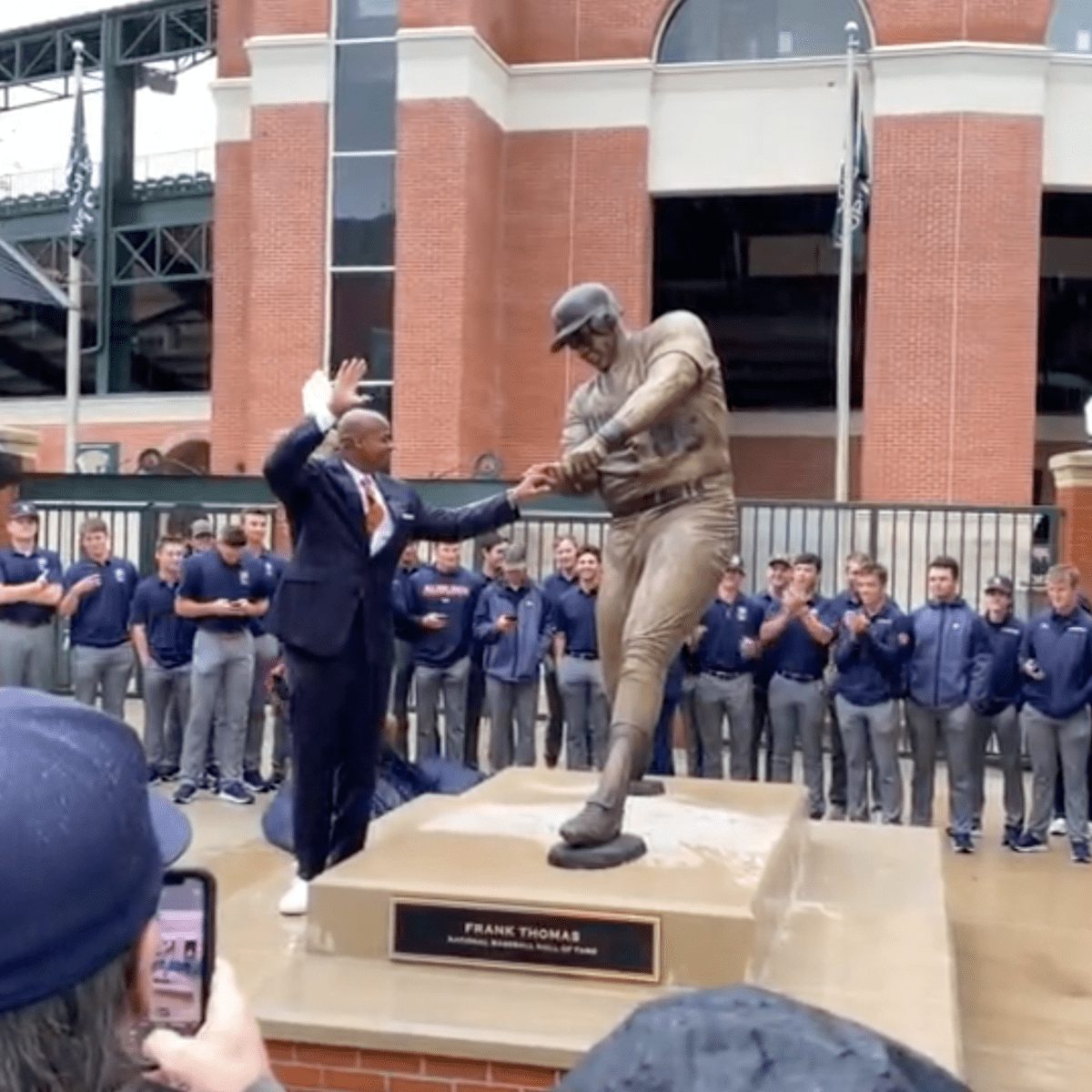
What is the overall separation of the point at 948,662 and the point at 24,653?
668 cm

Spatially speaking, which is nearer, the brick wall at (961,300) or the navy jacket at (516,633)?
the navy jacket at (516,633)

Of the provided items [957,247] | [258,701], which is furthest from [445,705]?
[957,247]

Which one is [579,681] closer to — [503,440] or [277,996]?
[277,996]

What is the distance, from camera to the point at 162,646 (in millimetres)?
11742

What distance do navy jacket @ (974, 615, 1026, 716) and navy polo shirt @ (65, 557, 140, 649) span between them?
631 cm

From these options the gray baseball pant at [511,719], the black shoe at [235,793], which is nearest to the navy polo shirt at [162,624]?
the black shoe at [235,793]

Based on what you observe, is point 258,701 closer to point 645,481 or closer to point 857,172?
point 645,481

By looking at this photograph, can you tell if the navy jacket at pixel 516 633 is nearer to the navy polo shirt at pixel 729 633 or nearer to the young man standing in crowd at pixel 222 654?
the navy polo shirt at pixel 729 633

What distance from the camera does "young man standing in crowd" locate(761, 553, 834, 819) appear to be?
1099 cm

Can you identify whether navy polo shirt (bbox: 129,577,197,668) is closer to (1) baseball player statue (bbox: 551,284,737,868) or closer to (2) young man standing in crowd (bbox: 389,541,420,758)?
(2) young man standing in crowd (bbox: 389,541,420,758)

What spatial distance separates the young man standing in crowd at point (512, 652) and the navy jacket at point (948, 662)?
2.87 metres

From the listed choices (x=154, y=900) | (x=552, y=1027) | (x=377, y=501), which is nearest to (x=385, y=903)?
(x=552, y=1027)

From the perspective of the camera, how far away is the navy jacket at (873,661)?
10484 mm

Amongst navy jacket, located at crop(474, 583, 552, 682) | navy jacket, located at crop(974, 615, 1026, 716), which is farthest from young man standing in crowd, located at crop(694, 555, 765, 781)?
navy jacket, located at crop(974, 615, 1026, 716)
